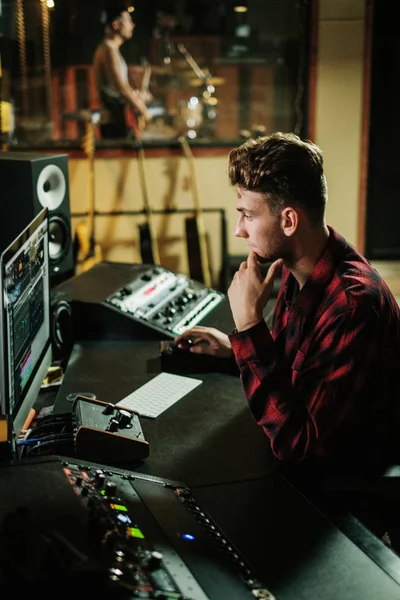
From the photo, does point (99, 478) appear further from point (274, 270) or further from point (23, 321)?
point (274, 270)

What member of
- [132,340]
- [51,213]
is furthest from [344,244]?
[51,213]

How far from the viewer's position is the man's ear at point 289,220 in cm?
163

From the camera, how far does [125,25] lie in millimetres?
5254

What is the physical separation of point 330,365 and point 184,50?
436cm

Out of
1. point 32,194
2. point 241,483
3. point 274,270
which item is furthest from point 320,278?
point 32,194

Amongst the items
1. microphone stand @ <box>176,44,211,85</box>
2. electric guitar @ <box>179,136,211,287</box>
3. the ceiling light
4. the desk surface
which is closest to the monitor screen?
the desk surface

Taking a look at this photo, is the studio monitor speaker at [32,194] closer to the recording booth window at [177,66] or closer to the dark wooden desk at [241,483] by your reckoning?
the dark wooden desk at [241,483]

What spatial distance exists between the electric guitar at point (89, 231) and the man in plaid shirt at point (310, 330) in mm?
3241

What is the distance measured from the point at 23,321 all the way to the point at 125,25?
4140mm

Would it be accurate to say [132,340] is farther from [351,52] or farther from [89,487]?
[351,52]

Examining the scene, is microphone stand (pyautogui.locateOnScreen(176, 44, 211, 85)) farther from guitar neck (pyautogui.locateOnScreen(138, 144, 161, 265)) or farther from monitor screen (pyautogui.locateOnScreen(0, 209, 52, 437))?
monitor screen (pyautogui.locateOnScreen(0, 209, 52, 437))

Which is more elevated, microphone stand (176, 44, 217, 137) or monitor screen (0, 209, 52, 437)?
microphone stand (176, 44, 217, 137)

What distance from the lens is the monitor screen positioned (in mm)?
1398

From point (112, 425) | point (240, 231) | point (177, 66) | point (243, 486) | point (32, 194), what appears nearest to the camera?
point (243, 486)
